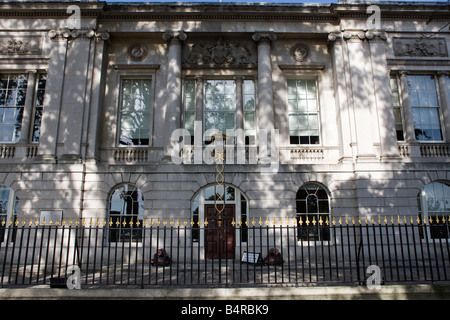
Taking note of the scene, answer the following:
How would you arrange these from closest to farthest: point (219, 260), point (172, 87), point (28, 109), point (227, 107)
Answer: point (219, 260), point (172, 87), point (28, 109), point (227, 107)

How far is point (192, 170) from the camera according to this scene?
14234 mm

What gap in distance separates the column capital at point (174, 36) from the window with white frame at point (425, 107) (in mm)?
11157

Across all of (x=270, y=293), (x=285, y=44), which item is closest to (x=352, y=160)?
(x=285, y=44)

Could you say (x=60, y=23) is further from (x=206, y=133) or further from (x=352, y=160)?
(x=352, y=160)

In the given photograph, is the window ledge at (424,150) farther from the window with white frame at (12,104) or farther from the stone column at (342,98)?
the window with white frame at (12,104)

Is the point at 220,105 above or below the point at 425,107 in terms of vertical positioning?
above

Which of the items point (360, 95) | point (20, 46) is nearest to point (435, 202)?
point (360, 95)

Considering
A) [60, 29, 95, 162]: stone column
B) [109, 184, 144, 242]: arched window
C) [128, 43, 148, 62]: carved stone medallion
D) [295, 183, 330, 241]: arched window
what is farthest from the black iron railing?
[128, 43, 148, 62]: carved stone medallion

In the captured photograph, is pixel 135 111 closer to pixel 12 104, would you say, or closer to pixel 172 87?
pixel 172 87

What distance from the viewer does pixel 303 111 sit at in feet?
52.2

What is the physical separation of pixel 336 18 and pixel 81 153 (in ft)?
44.6

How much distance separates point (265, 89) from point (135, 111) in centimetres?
636

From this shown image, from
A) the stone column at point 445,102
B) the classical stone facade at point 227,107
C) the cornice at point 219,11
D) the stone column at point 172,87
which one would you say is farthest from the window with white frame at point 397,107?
the stone column at point 172,87

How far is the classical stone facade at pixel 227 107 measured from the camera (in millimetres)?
14102
